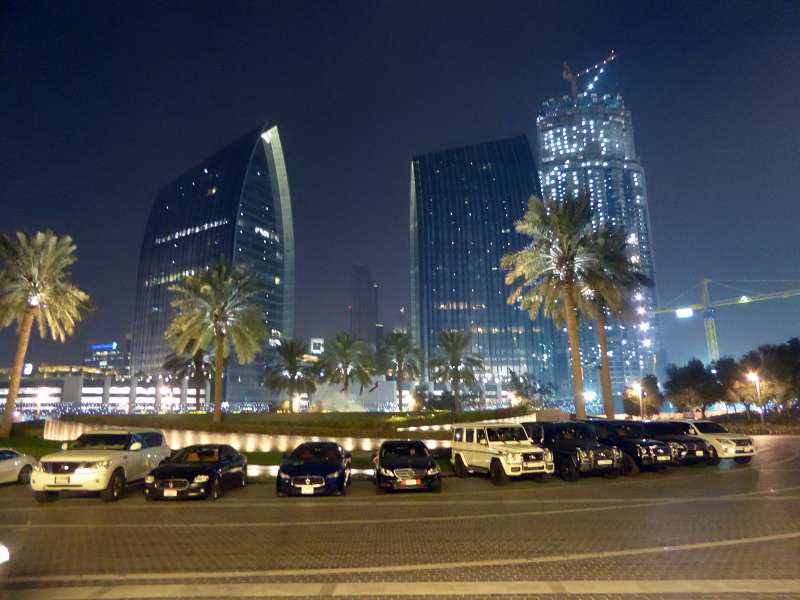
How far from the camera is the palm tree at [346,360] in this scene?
67.3m

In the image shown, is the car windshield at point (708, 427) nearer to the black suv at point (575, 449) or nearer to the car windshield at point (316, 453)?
the black suv at point (575, 449)

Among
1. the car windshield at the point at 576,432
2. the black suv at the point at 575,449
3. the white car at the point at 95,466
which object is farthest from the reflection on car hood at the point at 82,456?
the car windshield at the point at 576,432

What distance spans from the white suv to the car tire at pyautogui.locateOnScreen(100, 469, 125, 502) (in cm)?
1110

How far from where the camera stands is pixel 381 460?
1677 centimetres

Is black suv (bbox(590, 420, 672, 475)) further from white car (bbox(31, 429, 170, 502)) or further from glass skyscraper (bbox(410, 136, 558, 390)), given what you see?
glass skyscraper (bbox(410, 136, 558, 390))

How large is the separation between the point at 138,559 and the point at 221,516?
4079 millimetres

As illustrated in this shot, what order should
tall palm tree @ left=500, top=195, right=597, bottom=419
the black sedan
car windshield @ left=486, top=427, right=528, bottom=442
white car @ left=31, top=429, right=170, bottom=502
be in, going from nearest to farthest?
white car @ left=31, top=429, right=170, bottom=502
the black sedan
car windshield @ left=486, top=427, right=528, bottom=442
tall palm tree @ left=500, top=195, right=597, bottom=419

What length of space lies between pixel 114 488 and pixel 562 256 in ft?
86.9

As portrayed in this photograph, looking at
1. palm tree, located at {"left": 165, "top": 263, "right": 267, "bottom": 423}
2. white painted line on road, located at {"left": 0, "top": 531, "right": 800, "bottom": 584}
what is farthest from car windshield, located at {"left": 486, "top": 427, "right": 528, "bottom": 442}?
palm tree, located at {"left": 165, "top": 263, "right": 267, "bottom": 423}

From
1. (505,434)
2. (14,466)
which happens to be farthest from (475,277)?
(14,466)

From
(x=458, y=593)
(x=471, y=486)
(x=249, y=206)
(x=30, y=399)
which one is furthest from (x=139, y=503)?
(x=249, y=206)

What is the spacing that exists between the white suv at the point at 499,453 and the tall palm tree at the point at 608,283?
53.9ft

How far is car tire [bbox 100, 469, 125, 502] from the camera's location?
599 inches

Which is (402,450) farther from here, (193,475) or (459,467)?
(193,475)
